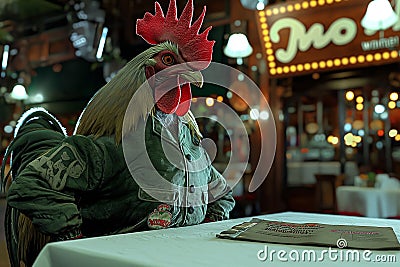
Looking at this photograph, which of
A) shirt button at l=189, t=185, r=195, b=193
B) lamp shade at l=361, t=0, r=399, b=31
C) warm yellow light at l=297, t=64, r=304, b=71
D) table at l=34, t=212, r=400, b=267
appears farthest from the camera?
warm yellow light at l=297, t=64, r=304, b=71

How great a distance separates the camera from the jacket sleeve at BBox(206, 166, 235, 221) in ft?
5.31

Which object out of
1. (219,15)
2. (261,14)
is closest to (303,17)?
(261,14)

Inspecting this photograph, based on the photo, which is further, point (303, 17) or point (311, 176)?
point (311, 176)

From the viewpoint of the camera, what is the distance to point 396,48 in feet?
14.9

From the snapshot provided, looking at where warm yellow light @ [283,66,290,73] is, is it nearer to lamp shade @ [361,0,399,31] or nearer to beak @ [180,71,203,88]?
lamp shade @ [361,0,399,31]

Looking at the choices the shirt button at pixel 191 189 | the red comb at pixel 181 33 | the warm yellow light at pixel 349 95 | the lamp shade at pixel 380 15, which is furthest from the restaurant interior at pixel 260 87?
the shirt button at pixel 191 189

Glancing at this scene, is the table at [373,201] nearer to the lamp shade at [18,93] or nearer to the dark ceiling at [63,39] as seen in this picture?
the dark ceiling at [63,39]

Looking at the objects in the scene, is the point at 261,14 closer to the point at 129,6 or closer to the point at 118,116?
the point at 129,6

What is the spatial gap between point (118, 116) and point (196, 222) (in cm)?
43

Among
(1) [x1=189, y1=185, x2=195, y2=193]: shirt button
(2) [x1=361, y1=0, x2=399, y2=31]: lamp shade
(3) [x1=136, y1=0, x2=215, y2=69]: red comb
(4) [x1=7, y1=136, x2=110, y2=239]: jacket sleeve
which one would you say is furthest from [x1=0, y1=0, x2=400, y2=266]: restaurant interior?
(4) [x1=7, y1=136, x2=110, y2=239]: jacket sleeve

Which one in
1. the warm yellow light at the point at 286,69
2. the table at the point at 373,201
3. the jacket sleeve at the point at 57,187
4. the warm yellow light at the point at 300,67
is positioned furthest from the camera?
the warm yellow light at the point at 286,69

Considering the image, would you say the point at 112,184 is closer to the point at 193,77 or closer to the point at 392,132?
the point at 193,77

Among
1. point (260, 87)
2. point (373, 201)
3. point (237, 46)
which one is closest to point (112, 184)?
point (373, 201)

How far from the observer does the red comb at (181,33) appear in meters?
1.55
